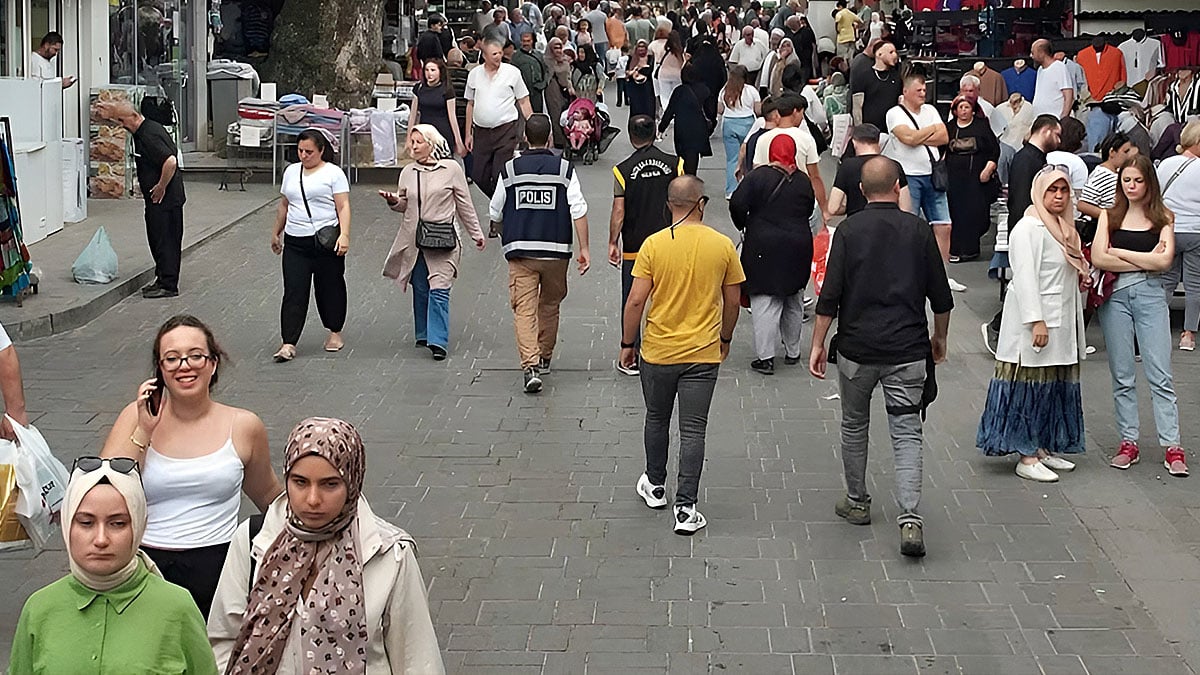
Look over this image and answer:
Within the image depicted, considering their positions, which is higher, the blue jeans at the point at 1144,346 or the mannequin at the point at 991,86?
the mannequin at the point at 991,86

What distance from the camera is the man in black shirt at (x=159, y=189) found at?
1349 centimetres

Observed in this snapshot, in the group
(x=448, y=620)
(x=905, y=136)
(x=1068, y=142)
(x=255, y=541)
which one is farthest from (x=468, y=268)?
(x=255, y=541)

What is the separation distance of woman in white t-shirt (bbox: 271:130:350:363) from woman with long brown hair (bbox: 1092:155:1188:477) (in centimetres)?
506

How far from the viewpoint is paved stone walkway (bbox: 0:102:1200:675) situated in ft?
22.0

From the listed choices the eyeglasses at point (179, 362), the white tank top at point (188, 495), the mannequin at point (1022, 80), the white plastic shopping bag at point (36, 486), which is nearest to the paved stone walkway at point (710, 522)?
the white plastic shopping bag at point (36, 486)

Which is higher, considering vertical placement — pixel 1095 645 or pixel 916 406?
pixel 916 406

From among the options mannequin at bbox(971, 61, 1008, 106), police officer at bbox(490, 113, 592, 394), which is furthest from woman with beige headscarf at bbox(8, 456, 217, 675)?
mannequin at bbox(971, 61, 1008, 106)

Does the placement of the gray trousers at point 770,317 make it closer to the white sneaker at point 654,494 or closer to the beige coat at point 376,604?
the white sneaker at point 654,494

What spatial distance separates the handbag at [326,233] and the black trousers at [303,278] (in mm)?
85

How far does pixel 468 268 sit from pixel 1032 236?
311 inches

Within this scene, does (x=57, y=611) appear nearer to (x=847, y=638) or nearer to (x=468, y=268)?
(x=847, y=638)

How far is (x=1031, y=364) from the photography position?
877 centimetres

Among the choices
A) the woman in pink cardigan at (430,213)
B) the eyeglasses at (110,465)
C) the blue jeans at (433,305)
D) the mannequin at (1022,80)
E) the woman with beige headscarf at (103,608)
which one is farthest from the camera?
the mannequin at (1022,80)

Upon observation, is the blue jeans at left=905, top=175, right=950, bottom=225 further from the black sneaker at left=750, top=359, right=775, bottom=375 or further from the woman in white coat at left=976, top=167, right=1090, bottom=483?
the woman in white coat at left=976, top=167, right=1090, bottom=483
